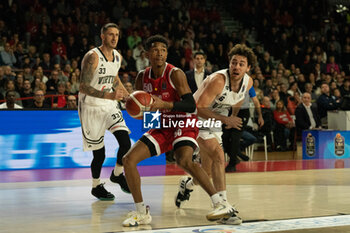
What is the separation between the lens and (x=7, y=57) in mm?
13750

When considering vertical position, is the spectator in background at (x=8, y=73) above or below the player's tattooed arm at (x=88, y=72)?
above

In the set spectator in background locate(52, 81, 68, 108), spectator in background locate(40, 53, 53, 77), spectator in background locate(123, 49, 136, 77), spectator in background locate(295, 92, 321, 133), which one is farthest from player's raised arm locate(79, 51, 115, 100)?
spectator in background locate(123, 49, 136, 77)

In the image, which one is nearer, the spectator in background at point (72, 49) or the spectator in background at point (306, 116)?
the spectator in background at point (306, 116)

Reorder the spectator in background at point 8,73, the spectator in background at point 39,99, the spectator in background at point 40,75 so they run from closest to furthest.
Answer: the spectator in background at point 39,99
the spectator in background at point 8,73
the spectator in background at point 40,75

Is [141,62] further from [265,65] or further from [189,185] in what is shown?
[189,185]

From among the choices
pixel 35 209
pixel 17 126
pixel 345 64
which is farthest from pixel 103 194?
pixel 345 64

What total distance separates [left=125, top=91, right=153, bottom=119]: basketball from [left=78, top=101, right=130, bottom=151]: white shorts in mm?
1742

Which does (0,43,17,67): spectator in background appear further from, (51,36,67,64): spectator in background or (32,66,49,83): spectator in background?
(51,36,67,64): spectator in background

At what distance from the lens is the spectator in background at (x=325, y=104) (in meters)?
14.6

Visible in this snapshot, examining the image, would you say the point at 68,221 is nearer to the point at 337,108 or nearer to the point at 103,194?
the point at 103,194

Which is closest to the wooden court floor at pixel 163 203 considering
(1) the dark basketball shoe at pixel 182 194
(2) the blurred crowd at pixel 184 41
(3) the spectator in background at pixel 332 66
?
(1) the dark basketball shoe at pixel 182 194

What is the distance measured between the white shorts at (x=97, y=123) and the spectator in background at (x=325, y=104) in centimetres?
863

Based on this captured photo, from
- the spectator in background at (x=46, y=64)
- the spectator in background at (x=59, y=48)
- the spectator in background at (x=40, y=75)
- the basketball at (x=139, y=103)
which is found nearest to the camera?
the basketball at (x=139, y=103)

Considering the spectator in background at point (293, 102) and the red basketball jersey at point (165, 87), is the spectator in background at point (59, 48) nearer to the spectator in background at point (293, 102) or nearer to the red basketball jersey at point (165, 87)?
the spectator in background at point (293, 102)
